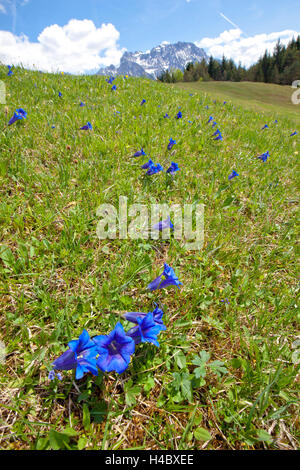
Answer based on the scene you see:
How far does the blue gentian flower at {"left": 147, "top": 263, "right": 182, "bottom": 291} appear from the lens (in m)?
1.94

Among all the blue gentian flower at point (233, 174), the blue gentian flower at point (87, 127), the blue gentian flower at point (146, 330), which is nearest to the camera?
the blue gentian flower at point (146, 330)

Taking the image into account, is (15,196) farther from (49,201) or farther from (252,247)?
(252,247)

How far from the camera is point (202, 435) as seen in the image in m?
1.50

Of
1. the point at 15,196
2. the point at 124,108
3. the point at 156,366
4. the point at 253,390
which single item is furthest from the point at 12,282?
the point at 124,108

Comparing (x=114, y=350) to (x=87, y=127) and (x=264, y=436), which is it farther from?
(x=87, y=127)

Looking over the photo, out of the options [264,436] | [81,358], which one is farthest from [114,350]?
[264,436]

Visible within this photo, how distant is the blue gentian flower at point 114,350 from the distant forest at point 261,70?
87.8 meters

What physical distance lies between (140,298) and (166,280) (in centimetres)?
33

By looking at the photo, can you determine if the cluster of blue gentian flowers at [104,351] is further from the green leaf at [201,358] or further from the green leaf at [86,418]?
the green leaf at [201,358]

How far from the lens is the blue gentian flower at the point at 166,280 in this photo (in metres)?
1.94

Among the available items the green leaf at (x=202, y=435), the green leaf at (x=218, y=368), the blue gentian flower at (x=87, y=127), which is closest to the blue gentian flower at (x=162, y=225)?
the green leaf at (x=218, y=368)

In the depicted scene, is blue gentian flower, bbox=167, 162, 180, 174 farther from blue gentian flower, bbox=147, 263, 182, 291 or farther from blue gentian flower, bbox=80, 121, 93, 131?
blue gentian flower, bbox=147, 263, 182, 291

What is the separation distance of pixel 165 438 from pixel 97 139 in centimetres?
373

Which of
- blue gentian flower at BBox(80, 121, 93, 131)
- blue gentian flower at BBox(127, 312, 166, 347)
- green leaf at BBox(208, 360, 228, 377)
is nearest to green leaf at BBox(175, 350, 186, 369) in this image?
green leaf at BBox(208, 360, 228, 377)
